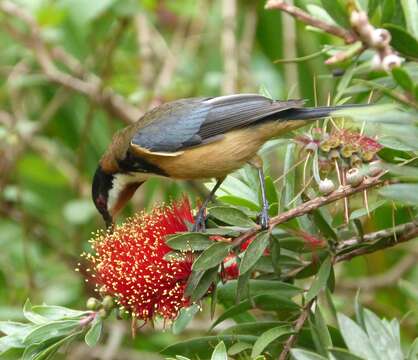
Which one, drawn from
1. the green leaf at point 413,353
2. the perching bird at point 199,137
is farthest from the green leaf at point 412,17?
the green leaf at point 413,353

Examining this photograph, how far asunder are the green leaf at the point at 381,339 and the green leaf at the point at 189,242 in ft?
1.77

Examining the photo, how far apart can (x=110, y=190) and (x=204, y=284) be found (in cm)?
131

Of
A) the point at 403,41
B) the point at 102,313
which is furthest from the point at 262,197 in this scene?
the point at 403,41

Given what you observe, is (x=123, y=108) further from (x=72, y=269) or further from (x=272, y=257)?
(x=272, y=257)

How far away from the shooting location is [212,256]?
2270mm

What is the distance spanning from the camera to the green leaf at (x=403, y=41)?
6.85ft

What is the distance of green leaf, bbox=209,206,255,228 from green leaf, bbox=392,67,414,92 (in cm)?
70

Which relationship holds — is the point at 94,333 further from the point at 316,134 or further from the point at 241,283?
the point at 316,134

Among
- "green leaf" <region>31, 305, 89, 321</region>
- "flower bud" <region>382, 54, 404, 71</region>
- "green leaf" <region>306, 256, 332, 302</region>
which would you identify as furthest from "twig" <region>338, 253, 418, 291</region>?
"flower bud" <region>382, 54, 404, 71</region>

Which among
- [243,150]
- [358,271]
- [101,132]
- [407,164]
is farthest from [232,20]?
[407,164]

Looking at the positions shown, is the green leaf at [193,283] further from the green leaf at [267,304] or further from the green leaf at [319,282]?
the green leaf at [319,282]

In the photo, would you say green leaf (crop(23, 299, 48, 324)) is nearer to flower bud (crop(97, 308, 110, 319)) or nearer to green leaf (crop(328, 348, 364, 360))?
flower bud (crop(97, 308, 110, 319))

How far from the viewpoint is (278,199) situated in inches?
101

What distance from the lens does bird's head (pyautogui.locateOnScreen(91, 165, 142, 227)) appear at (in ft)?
11.8
